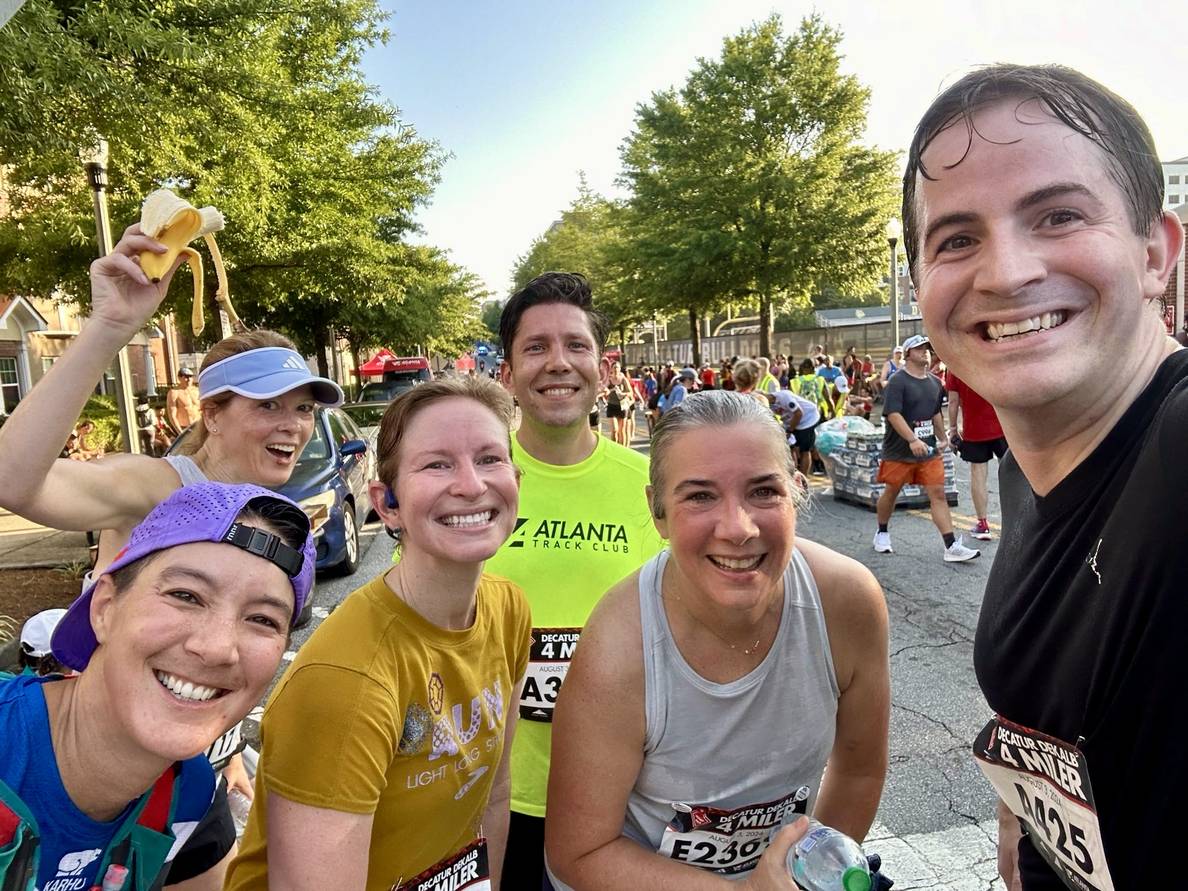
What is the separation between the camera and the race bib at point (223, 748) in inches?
82.6

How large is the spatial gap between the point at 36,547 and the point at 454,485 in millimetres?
9665

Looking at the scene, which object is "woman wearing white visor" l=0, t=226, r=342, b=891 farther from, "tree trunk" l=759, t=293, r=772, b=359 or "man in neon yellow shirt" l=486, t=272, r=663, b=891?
"tree trunk" l=759, t=293, r=772, b=359

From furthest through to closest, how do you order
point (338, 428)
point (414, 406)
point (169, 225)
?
point (338, 428) < point (169, 225) < point (414, 406)

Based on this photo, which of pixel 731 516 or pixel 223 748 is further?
pixel 223 748

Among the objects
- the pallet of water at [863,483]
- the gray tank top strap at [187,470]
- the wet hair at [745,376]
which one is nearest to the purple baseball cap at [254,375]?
the gray tank top strap at [187,470]

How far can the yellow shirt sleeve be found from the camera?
1285 millimetres

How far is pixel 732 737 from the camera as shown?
1.55 m

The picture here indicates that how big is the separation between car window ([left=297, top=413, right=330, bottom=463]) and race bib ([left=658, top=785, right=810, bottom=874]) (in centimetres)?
635

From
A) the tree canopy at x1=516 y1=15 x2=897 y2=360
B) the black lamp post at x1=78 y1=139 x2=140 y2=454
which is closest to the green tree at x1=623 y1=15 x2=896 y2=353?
the tree canopy at x1=516 y1=15 x2=897 y2=360

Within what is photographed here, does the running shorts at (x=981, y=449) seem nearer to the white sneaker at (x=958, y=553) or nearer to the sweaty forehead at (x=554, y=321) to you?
the white sneaker at (x=958, y=553)

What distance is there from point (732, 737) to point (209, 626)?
106 centimetres

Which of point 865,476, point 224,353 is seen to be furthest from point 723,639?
point 865,476

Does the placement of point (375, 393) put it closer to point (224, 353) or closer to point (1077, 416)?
point (224, 353)

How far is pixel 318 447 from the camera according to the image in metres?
7.32
